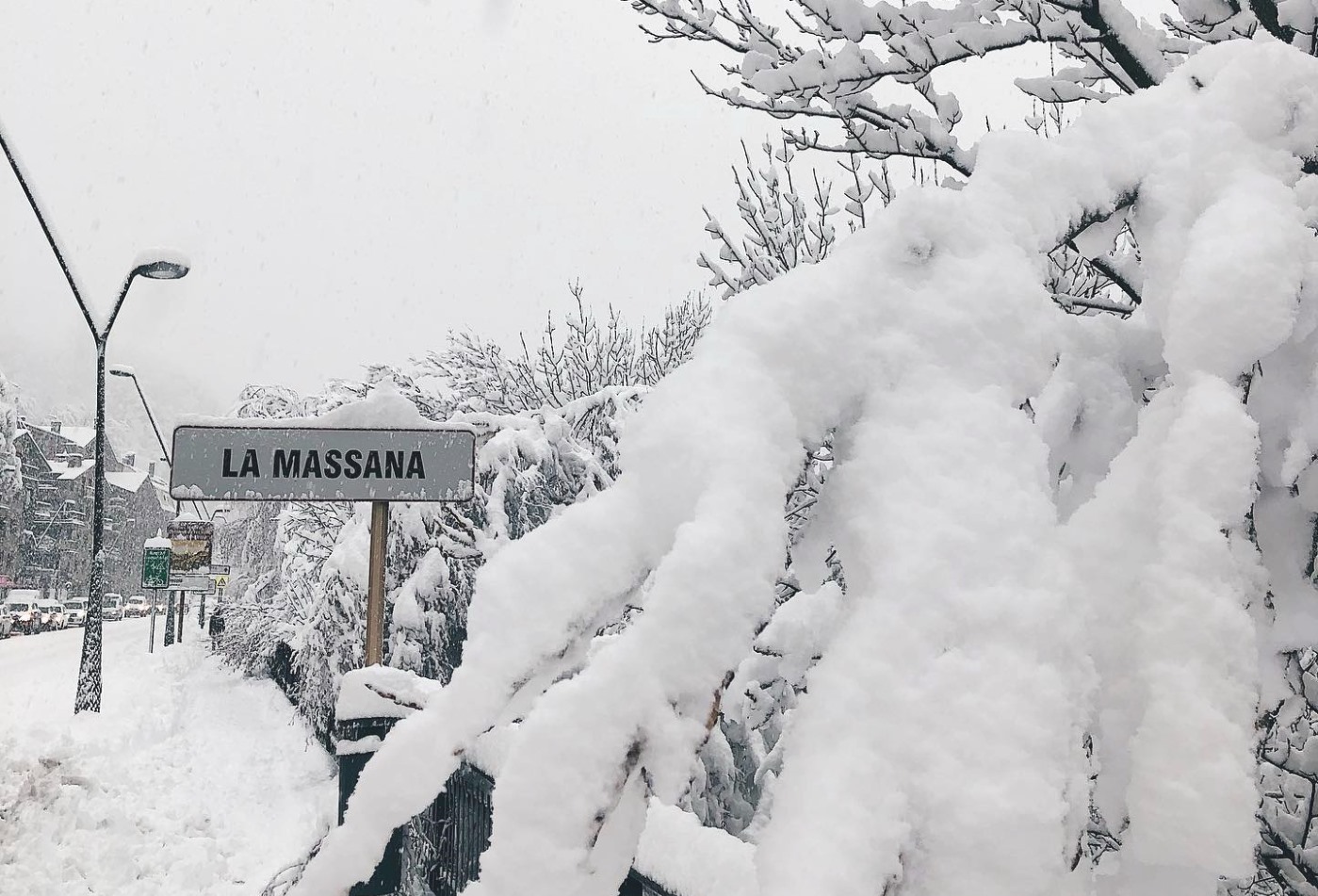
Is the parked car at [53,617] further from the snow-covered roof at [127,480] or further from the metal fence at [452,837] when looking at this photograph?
the metal fence at [452,837]

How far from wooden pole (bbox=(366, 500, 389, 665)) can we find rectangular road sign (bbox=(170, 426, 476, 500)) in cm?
12

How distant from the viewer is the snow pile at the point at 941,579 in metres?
0.72

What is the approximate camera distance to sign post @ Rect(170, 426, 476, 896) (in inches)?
142

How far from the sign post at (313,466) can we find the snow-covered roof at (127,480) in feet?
247

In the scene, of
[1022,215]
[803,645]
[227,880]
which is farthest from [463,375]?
[1022,215]

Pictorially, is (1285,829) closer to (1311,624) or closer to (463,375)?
(1311,624)

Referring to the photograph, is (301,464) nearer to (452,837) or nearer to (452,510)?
(452,837)

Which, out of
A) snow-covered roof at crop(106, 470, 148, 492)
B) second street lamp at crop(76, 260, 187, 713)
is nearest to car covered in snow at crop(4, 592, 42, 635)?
second street lamp at crop(76, 260, 187, 713)

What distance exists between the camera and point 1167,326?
978mm

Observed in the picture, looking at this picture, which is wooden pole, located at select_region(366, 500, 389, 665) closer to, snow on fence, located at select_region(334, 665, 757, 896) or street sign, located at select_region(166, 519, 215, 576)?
snow on fence, located at select_region(334, 665, 757, 896)

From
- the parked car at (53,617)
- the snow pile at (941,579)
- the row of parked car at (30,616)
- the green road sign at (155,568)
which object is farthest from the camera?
the parked car at (53,617)

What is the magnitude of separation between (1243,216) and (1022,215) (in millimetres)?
237

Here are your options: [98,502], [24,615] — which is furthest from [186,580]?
[24,615]

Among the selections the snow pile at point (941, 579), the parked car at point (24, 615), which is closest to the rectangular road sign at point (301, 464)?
the snow pile at point (941, 579)
